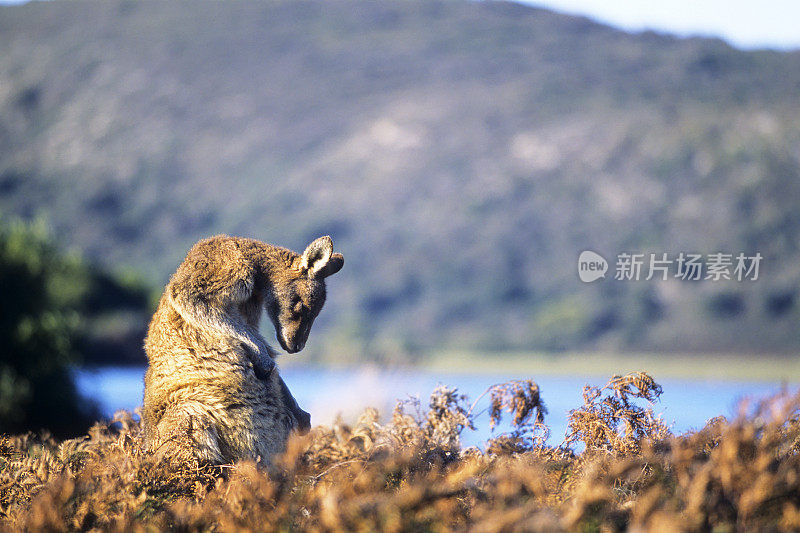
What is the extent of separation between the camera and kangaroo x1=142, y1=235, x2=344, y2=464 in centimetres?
605

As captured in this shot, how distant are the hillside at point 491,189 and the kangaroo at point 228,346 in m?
77.8

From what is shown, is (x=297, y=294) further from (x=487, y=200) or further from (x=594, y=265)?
(x=487, y=200)

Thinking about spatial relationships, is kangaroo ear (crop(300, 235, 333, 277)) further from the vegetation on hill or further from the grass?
the grass

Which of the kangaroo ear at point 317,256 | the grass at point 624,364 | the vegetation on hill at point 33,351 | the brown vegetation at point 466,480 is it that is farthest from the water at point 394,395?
the grass at point 624,364

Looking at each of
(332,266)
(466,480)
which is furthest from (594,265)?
(466,480)

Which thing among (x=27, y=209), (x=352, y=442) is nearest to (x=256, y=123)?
(x=27, y=209)

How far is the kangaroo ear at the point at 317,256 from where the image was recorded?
6508 mm

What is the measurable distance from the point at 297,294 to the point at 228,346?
67 cm

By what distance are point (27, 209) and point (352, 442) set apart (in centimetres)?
15757

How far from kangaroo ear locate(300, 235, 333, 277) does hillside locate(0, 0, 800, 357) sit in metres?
77.9

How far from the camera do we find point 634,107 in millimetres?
167875

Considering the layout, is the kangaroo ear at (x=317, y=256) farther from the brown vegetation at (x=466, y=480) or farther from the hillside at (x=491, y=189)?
the hillside at (x=491, y=189)

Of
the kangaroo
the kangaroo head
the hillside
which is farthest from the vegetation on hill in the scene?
the hillside

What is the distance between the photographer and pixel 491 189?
504ft
